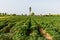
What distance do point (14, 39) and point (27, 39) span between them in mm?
1269

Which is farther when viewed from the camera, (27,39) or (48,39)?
(48,39)

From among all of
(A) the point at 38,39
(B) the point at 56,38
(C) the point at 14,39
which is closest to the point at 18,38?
(C) the point at 14,39

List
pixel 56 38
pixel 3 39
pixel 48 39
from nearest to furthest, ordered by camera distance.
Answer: pixel 3 39 < pixel 56 38 < pixel 48 39

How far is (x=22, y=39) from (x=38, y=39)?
1.55 metres

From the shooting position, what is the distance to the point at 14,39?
19.0 metres

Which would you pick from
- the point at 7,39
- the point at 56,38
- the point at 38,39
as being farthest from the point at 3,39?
the point at 56,38

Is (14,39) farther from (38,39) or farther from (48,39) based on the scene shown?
(48,39)

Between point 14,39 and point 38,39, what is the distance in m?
2.28

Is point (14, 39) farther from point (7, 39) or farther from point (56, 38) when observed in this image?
point (56, 38)

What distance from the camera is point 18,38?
63.0ft

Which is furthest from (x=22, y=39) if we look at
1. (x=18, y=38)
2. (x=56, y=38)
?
(x=56, y=38)

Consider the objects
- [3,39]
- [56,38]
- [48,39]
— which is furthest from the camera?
[48,39]

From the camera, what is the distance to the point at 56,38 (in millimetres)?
19922

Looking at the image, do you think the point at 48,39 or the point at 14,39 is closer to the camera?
the point at 14,39
